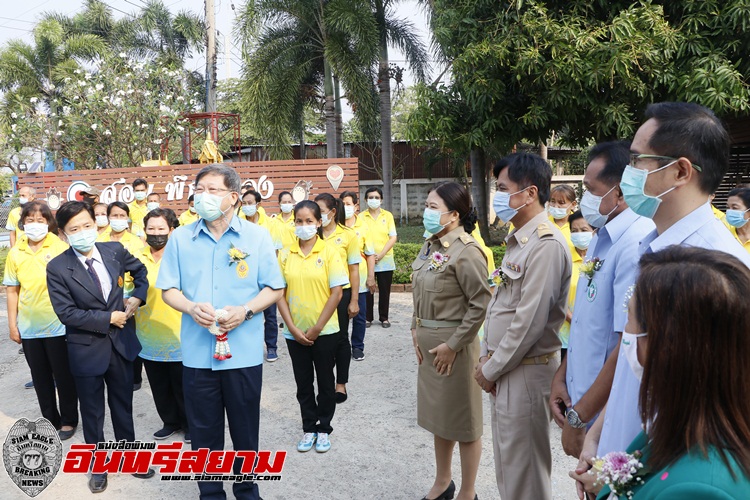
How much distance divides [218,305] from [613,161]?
2103 mm

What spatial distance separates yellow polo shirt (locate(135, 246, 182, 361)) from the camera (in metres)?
4.09

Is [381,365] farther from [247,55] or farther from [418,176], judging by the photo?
[418,176]

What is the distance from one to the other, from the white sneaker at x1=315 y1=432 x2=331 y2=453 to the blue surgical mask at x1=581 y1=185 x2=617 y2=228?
8.07 ft

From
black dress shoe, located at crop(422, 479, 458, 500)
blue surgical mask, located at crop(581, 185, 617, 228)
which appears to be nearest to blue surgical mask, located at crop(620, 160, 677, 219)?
blue surgical mask, located at crop(581, 185, 617, 228)

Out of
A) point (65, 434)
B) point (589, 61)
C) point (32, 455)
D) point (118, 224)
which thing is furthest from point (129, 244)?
point (589, 61)

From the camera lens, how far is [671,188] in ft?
5.67

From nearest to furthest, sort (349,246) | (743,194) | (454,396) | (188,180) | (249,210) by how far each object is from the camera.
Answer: (454,396) < (743,194) < (349,246) < (249,210) < (188,180)

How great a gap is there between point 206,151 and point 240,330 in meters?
10.1

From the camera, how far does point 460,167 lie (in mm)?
19906

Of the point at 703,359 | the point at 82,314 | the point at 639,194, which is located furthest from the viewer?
the point at 82,314

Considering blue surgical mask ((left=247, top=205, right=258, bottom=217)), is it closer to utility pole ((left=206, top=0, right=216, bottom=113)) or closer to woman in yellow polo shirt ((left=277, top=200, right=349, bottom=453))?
woman in yellow polo shirt ((left=277, top=200, right=349, bottom=453))

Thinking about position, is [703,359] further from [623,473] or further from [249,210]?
[249,210]

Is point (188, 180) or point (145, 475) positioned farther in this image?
point (188, 180)

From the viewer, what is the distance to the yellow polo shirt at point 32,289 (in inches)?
171
